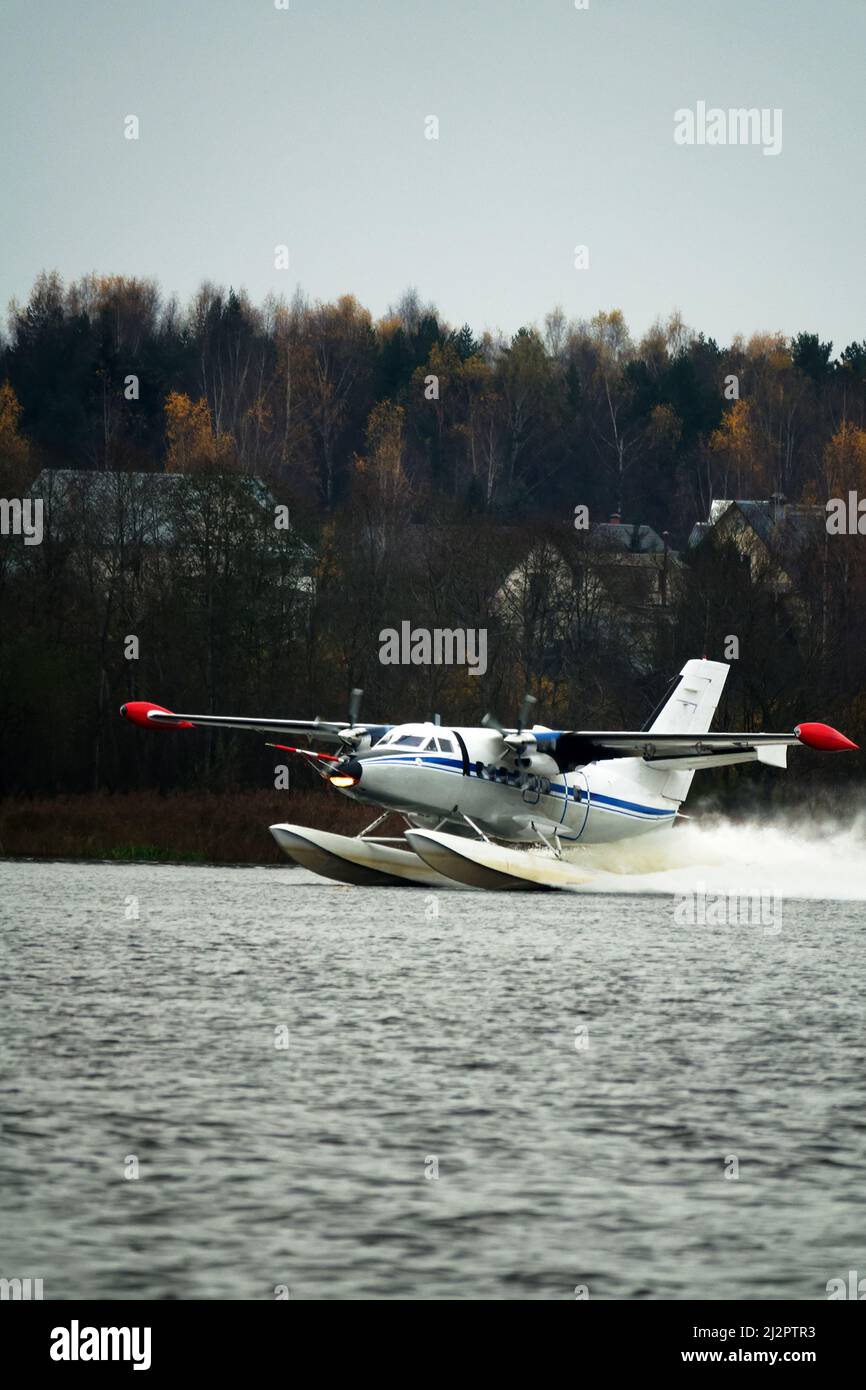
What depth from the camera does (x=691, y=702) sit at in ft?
127

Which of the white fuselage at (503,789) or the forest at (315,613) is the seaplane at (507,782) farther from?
the forest at (315,613)

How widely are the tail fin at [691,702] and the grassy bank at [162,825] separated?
10.9m

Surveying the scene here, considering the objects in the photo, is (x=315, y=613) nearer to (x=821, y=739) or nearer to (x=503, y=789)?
(x=503, y=789)

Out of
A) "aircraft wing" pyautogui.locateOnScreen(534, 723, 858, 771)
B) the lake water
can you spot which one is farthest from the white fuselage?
the lake water

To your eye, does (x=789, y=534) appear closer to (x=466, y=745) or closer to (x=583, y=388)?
(x=466, y=745)

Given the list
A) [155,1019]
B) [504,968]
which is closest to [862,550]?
[504,968]

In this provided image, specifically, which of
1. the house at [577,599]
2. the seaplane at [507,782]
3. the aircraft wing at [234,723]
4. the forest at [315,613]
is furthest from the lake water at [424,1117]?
the house at [577,599]

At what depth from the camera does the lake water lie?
8562 mm

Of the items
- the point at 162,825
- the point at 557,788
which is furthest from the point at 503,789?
the point at 162,825

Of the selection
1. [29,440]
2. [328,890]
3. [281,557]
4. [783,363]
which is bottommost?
[328,890]

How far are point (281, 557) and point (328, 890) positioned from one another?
2372 cm

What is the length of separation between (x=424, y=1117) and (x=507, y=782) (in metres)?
22.7

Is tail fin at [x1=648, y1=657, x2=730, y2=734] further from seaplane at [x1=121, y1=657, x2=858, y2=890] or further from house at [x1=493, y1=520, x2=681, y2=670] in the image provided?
house at [x1=493, y1=520, x2=681, y2=670]

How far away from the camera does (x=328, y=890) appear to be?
36.7m
